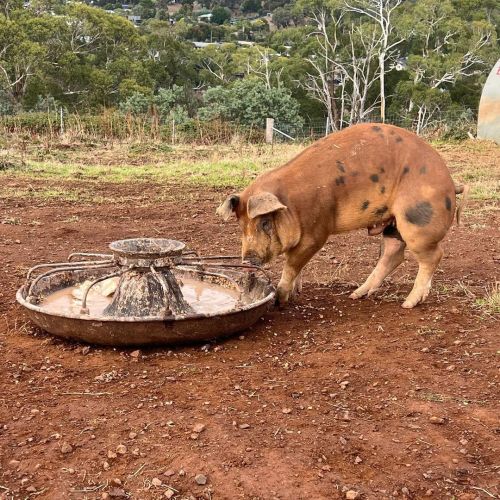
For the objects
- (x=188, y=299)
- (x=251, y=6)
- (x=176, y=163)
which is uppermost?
(x=251, y=6)

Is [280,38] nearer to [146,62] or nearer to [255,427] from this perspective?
[146,62]

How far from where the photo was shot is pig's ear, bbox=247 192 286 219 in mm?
5016

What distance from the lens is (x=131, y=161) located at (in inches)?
623

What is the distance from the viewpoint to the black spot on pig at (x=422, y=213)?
5.34 metres

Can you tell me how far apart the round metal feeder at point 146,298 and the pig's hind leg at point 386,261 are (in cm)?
90

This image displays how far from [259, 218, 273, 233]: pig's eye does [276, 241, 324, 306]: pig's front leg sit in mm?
285

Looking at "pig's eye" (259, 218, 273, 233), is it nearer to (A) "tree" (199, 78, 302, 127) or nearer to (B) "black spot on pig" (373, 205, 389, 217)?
(B) "black spot on pig" (373, 205, 389, 217)

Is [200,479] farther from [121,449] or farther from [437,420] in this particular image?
[437,420]

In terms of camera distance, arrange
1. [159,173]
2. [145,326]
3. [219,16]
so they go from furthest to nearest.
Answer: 1. [219,16]
2. [159,173]
3. [145,326]

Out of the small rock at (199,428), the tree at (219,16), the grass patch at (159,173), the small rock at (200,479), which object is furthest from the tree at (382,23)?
the tree at (219,16)

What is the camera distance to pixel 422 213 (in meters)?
5.35

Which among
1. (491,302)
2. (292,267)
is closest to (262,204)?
(292,267)

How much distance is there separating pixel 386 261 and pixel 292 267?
3.00 feet

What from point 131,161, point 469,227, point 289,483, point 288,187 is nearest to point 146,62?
point 131,161
